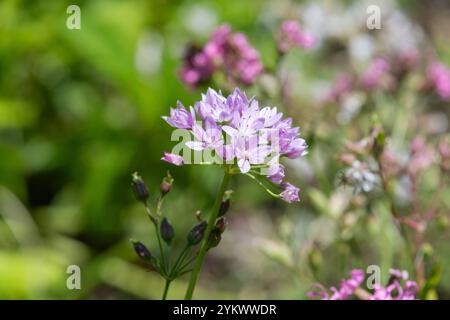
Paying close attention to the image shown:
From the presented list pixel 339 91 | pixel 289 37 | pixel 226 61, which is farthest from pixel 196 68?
pixel 339 91

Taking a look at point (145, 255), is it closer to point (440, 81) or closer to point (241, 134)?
point (241, 134)

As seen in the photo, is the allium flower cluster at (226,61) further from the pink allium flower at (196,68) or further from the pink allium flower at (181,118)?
the pink allium flower at (181,118)

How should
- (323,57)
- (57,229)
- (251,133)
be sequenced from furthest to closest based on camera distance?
(323,57) → (57,229) → (251,133)

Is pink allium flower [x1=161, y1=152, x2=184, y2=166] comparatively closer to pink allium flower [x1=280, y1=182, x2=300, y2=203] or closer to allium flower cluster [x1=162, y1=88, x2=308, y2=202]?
allium flower cluster [x1=162, y1=88, x2=308, y2=202]

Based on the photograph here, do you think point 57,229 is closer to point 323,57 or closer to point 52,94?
point 52,94

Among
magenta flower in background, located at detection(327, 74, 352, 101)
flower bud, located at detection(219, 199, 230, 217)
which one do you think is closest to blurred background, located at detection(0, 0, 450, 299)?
magenta flower in background, located at detection(327, 74, 352, 101)
